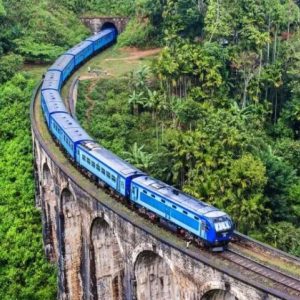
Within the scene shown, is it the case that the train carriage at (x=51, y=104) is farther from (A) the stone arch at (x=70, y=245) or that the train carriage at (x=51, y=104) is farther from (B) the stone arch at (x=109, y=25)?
(B) the stone arch at (x=109, y=25)

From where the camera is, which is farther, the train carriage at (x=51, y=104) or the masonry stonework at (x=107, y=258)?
the train carriage at (x=51, y=104)

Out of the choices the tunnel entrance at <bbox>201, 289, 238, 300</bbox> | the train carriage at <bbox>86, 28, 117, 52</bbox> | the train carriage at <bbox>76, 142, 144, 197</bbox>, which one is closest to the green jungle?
the train carriage at <bbox>86, 28, 117, 52</bbox>

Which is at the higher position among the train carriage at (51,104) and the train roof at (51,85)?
the train roof at (51,85)

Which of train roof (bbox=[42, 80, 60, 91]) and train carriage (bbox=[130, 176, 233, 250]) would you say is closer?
train carriage (bbox=[130, 176, 233, 250])

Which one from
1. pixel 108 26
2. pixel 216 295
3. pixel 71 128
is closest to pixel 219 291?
pixel 216 295

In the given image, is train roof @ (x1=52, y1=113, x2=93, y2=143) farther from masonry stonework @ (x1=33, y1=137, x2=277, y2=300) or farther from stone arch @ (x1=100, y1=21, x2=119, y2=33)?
stone arch @ (x1=100, y1=21, x2=119, y2=33)

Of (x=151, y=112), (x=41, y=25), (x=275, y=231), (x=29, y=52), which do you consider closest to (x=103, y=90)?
(x=151, y=112)

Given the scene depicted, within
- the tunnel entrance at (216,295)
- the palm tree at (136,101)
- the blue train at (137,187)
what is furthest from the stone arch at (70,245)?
the palm tree at (136,101)
